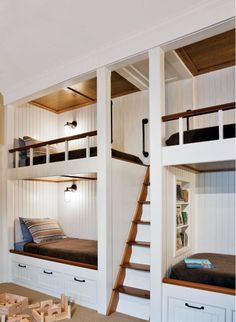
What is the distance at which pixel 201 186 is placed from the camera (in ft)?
12.9

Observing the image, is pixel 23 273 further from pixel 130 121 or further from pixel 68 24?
pixel 68 24

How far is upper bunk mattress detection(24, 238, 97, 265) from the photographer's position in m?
3.68

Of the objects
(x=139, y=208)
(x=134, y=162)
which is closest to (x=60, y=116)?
(x=134, y=162)

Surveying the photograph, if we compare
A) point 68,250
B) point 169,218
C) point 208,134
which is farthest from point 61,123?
point 208,134

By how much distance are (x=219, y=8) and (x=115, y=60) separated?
1270 millimetres

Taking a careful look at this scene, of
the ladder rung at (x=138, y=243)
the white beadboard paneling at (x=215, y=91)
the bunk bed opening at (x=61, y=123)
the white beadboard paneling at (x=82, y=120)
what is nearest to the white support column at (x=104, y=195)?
the ladder rung at (x=138, y=243)

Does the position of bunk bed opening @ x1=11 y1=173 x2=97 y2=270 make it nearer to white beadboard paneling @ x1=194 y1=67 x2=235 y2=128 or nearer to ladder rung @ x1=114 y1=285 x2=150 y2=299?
Answer: ladder rung @ x1=114 y1=285 x2=150 y2=299

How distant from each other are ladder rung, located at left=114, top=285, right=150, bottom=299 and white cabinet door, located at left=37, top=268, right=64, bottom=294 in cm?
91

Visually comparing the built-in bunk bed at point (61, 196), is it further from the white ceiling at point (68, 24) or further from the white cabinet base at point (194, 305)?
the white ceiling at point (68, 24)

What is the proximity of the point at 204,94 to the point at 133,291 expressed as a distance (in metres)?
2.91

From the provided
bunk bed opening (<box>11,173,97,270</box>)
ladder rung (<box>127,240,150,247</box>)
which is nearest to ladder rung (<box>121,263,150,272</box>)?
ladder rung (<box>127,240,150,247</box>)

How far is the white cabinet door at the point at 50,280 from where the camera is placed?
3.81 meters

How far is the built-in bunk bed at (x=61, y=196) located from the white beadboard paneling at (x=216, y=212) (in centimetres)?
97

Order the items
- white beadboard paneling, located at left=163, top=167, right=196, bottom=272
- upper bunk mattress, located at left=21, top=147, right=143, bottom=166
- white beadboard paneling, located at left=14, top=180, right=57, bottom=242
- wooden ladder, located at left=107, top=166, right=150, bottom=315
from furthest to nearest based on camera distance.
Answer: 1. white beadboard paneling, located at left=14, top=180, right=57, bottom=242
2. upper bunk mattress, located at left=21, top=147, right=143, bottom=166
3. wooden ladder, located at left=107, top=166, right=150, bottom=315
4. white beadboard paneling, located at left=163, top=167, right=196, bottom=272
